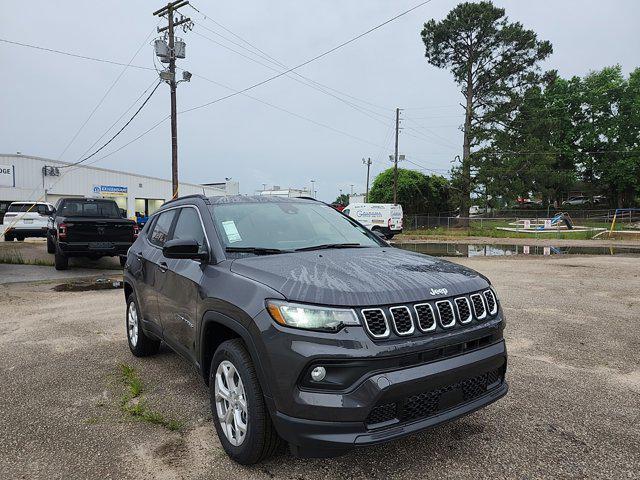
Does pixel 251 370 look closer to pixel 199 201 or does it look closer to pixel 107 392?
pixel 199 201

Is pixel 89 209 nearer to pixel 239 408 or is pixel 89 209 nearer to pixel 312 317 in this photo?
pixel 239 408

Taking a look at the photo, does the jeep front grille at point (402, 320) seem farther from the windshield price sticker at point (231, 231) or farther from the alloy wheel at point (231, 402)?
the windshield price sticker at point (231, 231)

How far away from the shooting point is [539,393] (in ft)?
12.6

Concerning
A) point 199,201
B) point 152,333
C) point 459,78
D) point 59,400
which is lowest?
point 59,400

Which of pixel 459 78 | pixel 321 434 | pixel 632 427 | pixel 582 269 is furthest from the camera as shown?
pixel 459 78

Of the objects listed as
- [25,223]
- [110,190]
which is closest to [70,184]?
[110,190]

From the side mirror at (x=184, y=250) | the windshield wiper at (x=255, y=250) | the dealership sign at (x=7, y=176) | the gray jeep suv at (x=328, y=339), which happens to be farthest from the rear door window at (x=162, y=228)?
the dealership sign at (x=7, y=176)

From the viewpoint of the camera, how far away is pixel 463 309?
2646 millimetres

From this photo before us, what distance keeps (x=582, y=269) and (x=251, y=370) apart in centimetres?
1156

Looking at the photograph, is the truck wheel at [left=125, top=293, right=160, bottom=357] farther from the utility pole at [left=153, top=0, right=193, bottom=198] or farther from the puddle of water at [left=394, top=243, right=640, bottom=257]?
the utility pole at [left=153, top=0, right=193, bottom=198]

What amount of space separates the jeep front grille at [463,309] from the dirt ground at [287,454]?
0.89 metres

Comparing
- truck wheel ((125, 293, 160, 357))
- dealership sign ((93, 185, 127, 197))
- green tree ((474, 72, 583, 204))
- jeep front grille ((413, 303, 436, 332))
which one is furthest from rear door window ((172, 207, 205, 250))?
dealership sign ((93, 185, 127, 197))

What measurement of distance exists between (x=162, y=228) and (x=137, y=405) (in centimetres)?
162

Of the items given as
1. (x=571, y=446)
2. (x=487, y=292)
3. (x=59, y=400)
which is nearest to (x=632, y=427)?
(x=571, y=446)
